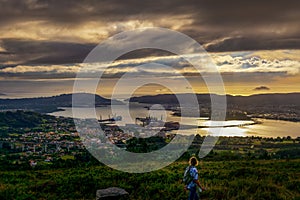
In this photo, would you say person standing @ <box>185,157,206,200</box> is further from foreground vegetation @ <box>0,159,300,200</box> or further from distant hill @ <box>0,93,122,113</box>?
distant hill @ <box>0,93,122,113</box>

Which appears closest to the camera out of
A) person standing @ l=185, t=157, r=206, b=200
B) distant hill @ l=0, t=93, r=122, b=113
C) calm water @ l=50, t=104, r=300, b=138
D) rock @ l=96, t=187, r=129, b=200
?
person standing @ l=185, t=157, r=206, b=200

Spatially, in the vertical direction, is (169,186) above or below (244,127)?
above

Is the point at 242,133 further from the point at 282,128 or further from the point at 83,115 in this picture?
the point at 83,115

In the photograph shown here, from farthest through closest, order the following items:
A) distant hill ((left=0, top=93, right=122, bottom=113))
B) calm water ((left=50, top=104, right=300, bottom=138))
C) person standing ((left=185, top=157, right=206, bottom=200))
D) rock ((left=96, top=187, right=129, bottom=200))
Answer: distant hill ((left=0, top=93, right=122, bottom=113)) < calm water ((left=50, top=104, right=300, bottom=138)) < rock ((left=96, top=187, right=129, bottom=200)) < person standing ((left=185, top=157, right=206, bottom=200))

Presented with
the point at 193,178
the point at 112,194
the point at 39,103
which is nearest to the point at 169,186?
the point at 112,194

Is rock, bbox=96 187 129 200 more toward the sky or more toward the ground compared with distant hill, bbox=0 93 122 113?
more toward the ground

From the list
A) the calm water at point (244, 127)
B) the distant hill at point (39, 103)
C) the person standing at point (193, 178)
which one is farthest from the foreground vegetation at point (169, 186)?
the distant hill at point (39, 103)

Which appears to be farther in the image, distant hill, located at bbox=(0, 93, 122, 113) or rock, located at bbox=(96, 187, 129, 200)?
distant hill, located at bbox=(0, 93, 122, 113)

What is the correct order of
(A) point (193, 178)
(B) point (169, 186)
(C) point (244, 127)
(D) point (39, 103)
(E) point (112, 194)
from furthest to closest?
(D) point (39, 103) → (C) point (244, 127) → (B) point (169, 186) → (E) point (112, 194) → (A) point (193, 178)

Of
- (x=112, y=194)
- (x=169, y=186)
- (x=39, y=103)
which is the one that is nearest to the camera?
(x=112, y=194)

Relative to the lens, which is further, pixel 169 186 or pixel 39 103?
pixel 39 103

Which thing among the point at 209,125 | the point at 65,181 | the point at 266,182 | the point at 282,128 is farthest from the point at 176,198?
the point at 282,128

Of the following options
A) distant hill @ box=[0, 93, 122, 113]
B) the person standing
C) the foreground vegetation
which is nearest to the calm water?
the foreground vegetation

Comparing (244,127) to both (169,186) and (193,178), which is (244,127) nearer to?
(169,186)
